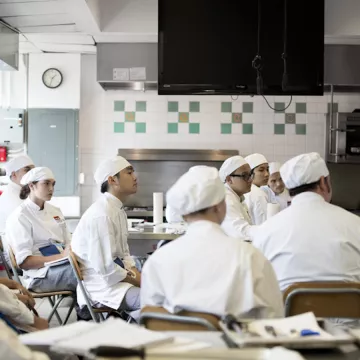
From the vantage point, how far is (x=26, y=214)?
4617 millimetres

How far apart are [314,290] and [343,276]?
0.31 m

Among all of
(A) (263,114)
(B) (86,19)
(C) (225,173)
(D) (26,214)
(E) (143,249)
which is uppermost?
(B) (86,19)

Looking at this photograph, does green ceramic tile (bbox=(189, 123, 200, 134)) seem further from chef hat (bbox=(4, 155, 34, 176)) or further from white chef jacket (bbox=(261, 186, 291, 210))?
chef hat (bbox=(4, 155, 34, 176))

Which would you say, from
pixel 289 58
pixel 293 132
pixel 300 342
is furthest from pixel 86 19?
pixel 300 342

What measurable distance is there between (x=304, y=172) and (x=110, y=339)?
5.58 ft

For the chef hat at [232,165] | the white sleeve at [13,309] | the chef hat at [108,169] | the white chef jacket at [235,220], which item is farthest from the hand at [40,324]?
the chef hat at [232,165]

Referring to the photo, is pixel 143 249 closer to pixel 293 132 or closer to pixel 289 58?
pixel 289 58

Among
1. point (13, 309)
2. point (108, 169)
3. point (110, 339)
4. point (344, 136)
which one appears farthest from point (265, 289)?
point (344, 136)

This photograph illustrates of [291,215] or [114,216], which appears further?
[114,216]

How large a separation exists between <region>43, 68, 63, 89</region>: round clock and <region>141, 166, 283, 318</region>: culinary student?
17.8 ft

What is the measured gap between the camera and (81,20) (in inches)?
221

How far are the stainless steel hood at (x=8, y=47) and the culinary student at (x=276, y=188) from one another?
9.71 ft

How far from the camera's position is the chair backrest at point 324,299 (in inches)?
95.7

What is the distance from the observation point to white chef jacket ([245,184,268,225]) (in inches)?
224
